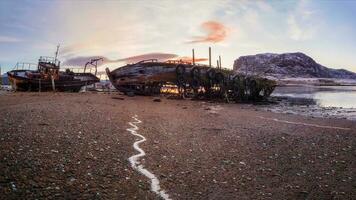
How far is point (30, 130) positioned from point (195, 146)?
18.7ft

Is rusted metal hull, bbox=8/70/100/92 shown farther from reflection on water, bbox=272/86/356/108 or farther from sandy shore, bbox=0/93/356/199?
reflection on water, bbox=272/86/356/108

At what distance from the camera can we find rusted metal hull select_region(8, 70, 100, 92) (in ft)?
153

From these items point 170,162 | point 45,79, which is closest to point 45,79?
point 45,79

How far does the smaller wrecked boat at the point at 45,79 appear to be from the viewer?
4662cm

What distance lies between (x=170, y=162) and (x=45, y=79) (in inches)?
1753

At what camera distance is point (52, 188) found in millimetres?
6297

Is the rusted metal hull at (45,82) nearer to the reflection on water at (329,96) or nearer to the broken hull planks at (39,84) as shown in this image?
→ the broken hull planks at (39,84)

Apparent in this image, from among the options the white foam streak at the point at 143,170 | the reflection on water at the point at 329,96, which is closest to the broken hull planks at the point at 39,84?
the reflection on water at the point at 329,96

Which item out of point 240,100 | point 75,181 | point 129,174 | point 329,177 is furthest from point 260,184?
point 240,100

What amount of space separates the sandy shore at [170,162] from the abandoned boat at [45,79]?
1429 inches

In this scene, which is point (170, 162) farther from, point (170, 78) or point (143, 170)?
point (170, 78)

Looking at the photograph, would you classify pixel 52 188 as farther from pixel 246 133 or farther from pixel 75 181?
pixel 246 133

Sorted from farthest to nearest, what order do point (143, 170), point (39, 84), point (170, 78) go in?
1. point (39, 84)
2. point (170, 78)
3. point (143, 170)

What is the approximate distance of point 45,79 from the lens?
48.5 meters
